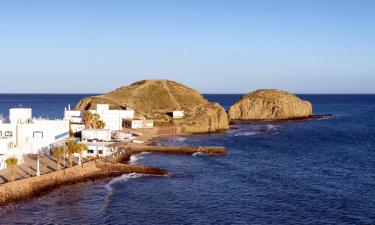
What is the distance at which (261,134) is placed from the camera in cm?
14838

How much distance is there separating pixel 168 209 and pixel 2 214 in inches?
811

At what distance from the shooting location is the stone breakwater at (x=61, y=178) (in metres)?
60.5

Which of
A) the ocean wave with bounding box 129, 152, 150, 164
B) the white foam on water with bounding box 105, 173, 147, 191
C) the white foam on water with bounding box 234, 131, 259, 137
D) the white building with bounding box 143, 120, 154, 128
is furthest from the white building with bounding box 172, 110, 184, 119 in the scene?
the white foam on water with bounding box 105, 173, 147, 191

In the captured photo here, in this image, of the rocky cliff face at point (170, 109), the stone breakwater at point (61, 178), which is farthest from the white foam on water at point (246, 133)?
the stone breakwater at point (61, 178)

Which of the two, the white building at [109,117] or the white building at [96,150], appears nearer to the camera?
the white building at [96,150]

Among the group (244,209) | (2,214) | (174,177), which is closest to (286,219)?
(244,209)

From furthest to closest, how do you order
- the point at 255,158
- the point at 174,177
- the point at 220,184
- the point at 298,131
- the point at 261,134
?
the point at 298,131 < the point at 261,134 < the point at 255,158 < the point at 174,177 < the point at 220,184

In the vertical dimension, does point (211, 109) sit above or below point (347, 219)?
above

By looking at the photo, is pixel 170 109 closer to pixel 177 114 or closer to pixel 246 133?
pixel 177 114

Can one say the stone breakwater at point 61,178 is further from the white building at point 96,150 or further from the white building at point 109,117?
the white building at point 109,117

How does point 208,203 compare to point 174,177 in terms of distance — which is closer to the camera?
point 208,203

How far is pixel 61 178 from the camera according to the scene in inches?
2766

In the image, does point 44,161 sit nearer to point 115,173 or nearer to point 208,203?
point 115,173

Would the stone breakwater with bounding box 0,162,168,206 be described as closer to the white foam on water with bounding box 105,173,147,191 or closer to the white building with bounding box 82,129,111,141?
the white foam on water with bounding box 105,173,147,191
